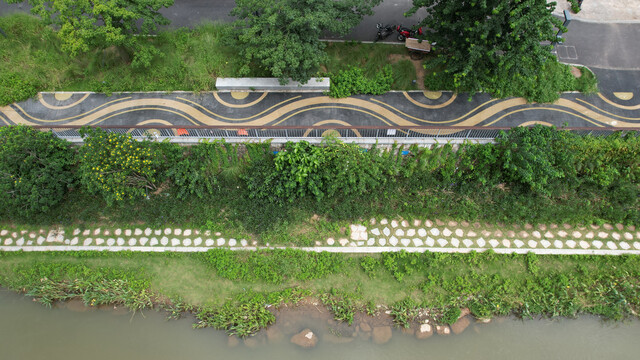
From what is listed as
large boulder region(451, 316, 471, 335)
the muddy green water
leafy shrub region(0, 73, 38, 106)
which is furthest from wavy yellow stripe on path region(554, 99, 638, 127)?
leafy shrub region(0, 73, 38, 106)

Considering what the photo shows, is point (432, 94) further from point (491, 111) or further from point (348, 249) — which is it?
point (348, 249)

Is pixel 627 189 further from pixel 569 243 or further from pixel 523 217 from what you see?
pixel 523 217

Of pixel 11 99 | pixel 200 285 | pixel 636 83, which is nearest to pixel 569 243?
pixel 636 83

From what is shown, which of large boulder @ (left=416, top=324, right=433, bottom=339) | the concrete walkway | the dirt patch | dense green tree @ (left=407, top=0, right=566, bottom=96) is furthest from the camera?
the dirt patch

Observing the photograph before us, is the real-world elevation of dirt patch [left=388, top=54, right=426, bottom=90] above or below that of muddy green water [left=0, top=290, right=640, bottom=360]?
above

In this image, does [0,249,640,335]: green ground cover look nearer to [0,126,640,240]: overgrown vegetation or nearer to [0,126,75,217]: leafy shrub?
[0,126,640,240]: overgrown vegetation

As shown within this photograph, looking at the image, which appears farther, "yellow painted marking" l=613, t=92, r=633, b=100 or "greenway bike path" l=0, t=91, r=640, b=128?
"yellow painted marking" l=613, t=92, r=633, b=100

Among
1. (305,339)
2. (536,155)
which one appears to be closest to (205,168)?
(305,339)

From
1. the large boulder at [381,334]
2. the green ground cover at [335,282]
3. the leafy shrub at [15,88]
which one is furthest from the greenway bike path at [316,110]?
the large boulder at [381,334]
